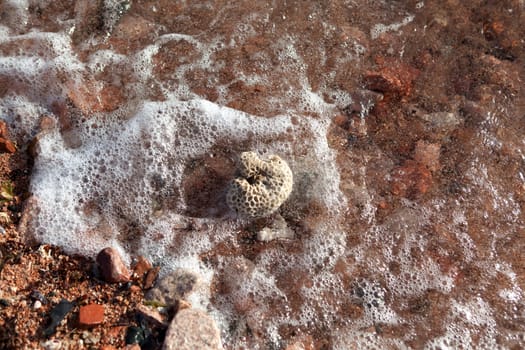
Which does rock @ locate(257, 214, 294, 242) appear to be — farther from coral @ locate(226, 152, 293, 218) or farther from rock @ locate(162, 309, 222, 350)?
rock @ locate(162, 309, 222, 350)

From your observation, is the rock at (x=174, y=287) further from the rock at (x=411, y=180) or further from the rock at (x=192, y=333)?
the rock at (x=411, y=180)

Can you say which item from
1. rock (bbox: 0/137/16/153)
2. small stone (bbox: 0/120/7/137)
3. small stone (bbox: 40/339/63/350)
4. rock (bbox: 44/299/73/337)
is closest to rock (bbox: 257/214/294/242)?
rock (bbox: 44/299/73/337)

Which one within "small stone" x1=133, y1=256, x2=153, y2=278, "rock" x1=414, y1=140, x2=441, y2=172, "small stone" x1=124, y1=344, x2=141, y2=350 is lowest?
"small stone" x1=124, y1=344, x2=141, y2=350

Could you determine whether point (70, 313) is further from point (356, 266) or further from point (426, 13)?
point (426, 13)

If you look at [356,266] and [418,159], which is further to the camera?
[418,159]

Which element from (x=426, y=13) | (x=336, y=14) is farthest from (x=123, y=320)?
(x=426, y=13)

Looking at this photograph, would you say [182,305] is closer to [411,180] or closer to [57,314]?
[57,314]
